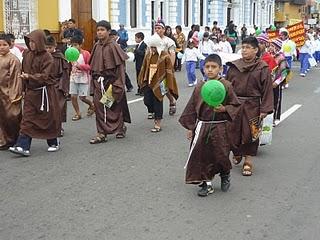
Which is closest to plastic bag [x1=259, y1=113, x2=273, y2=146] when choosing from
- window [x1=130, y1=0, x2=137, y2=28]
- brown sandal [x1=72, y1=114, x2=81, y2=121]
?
brown sandal [x1=72, y1=114, x2=81, y2=121]

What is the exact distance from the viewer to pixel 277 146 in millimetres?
8148

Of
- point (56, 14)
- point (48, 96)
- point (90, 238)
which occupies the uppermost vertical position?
point (56, 14)

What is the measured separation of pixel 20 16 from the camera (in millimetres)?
18484

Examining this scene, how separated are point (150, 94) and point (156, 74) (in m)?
0.38

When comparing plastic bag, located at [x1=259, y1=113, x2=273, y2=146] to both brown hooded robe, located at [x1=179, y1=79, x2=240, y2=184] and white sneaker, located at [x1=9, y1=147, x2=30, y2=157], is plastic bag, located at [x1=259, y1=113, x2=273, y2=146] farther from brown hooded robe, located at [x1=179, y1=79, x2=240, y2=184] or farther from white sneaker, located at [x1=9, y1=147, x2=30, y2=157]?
white sneaker, located at [x1=9, y1=147, x2=30, y2=157]

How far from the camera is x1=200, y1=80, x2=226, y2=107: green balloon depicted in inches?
202

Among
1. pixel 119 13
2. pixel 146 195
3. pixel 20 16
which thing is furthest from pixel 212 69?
pixel 119 13

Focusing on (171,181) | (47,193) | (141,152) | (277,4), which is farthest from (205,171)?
(277,4)

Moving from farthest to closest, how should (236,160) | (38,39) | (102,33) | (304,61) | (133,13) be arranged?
1. (133,13)
2. (304,61)
3. (102,33)
4. (38,39)
5. (236,160)

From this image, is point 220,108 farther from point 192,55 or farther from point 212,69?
point 192,55

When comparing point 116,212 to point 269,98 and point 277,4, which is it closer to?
point 269,98

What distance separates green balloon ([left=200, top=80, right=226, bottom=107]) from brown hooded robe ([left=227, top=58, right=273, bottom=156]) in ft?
3.66

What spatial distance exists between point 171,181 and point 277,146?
2.48m

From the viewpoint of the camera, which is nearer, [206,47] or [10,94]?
[10,94]
